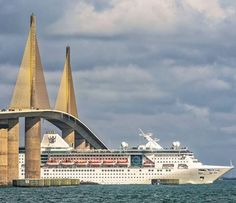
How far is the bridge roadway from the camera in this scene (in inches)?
5212

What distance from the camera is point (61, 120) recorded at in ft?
512

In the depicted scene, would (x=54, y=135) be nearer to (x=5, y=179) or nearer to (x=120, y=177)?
(x=120, y=177)

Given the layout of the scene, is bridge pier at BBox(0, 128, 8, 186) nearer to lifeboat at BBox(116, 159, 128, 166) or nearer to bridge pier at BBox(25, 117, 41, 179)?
bridge pier at BBox(25, 117, 41, 179)

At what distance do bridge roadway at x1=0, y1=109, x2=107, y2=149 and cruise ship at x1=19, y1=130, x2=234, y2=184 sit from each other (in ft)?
9.85

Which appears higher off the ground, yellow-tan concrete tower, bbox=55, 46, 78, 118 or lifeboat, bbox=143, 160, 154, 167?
yellow-tan concrete tower, bbox=55, 46, 78, 118

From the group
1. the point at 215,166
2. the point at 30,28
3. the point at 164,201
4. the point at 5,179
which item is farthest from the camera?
the point at 215,166

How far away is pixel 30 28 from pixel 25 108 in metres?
14.6

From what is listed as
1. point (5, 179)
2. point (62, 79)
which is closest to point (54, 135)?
point (62, 79)

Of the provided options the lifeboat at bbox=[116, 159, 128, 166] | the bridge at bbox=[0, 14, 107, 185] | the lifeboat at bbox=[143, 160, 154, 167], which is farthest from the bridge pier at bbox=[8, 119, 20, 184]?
the lifeboat at bbox=[143, 160, 154, 167]

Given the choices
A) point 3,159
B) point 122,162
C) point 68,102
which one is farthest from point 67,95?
point 3,159

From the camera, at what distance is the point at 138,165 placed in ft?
516

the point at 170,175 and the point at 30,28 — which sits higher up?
the point at 30,28

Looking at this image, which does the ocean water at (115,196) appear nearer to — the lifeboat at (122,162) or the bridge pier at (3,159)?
the bridge pier at (3,159)

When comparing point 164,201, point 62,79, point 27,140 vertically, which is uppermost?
point 62,79
